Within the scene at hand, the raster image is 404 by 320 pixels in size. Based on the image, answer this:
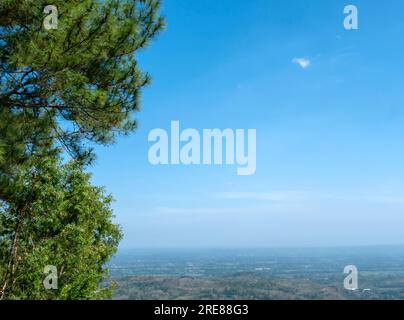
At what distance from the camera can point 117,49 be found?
7.68 m

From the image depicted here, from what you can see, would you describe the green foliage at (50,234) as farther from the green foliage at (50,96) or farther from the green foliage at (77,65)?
the green foliage at (77,65)

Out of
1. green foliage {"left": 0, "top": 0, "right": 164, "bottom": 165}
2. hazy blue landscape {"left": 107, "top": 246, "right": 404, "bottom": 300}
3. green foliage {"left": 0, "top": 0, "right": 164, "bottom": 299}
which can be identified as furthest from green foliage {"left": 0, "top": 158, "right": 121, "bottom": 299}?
hazy blue landscape {"left": 107, "top": 246, "right": 404, "bottom": 300}

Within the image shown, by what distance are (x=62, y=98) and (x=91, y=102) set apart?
518 mm

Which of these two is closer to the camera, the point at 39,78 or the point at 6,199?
the point at 39,78

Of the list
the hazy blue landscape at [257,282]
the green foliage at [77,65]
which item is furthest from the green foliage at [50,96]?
the hazy blue landscape at [257,282]

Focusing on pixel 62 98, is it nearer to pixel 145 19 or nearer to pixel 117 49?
pixel 117 49

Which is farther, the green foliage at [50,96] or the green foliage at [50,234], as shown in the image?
the green foliage at [50,234]

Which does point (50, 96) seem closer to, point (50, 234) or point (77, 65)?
point (77, 65)

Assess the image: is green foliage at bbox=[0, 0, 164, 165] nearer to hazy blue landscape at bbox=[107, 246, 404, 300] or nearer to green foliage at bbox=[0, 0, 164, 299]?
green foliage at bbox=[0, 0, 164, 299]

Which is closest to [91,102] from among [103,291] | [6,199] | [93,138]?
[93,138]

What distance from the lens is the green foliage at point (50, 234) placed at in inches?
424

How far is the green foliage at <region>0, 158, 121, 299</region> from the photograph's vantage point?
1077 centimetres

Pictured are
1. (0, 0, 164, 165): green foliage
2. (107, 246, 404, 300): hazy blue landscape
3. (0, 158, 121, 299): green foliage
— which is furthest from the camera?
(107, 246, 404, 300): hazy blue landscape

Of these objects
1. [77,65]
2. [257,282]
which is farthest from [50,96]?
[257,282]
